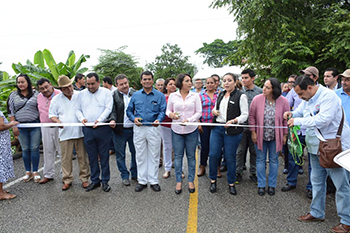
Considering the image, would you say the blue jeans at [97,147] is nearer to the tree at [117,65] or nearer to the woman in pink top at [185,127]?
the woman in pink top at [185,127]

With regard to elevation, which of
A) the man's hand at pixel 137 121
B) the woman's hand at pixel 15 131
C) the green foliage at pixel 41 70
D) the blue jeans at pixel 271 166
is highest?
the green foliage at pixel 41 70

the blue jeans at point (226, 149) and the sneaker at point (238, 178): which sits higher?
the blue jeans at point (226, 149)

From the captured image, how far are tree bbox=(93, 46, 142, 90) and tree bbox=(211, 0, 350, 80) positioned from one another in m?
17.5

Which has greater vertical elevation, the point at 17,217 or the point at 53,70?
the point at 53,70

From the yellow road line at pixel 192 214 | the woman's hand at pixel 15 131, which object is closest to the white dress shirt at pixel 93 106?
the woman's hand at pixel 15 131

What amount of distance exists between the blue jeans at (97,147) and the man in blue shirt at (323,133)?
3130 mm

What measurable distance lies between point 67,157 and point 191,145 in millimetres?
2349

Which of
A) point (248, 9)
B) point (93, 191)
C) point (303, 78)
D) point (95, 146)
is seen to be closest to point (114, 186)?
point (93, 191)

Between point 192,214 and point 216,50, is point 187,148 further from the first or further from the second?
point 216,50

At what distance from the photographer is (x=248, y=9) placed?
1128 cm

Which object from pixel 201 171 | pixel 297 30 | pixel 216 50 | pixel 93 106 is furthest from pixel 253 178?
pixel 216 50

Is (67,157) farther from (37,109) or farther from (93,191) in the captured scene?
(37,109)

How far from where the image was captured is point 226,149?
4250 mm

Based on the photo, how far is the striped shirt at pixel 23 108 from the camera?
498 centimetres
